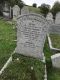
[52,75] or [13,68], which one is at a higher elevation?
[13,68]

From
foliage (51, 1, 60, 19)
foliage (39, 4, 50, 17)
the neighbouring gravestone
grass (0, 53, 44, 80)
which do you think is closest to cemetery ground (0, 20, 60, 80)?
grass (0, 53, 44, 80)

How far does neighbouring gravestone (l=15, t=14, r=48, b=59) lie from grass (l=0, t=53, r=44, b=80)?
69 centimetres

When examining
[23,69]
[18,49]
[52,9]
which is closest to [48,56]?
[18,49]

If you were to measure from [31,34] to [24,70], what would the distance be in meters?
1.85

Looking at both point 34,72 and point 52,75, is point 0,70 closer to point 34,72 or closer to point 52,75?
point 34,72

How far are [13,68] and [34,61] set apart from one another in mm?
1116

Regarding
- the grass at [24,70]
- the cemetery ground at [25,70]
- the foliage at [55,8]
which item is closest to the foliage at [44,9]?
the foliage at [55,8]

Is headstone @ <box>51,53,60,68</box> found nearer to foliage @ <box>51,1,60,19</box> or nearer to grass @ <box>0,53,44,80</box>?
grass @ <box>0,53,44,80</box>

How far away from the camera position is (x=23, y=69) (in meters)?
6.07

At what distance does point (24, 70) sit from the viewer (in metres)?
6.02

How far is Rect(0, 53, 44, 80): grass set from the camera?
5594 mm

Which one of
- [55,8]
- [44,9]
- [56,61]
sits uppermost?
[55,8]

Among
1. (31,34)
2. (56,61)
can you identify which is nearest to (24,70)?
(56,61)

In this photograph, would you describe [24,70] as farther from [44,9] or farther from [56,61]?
[44,9]
